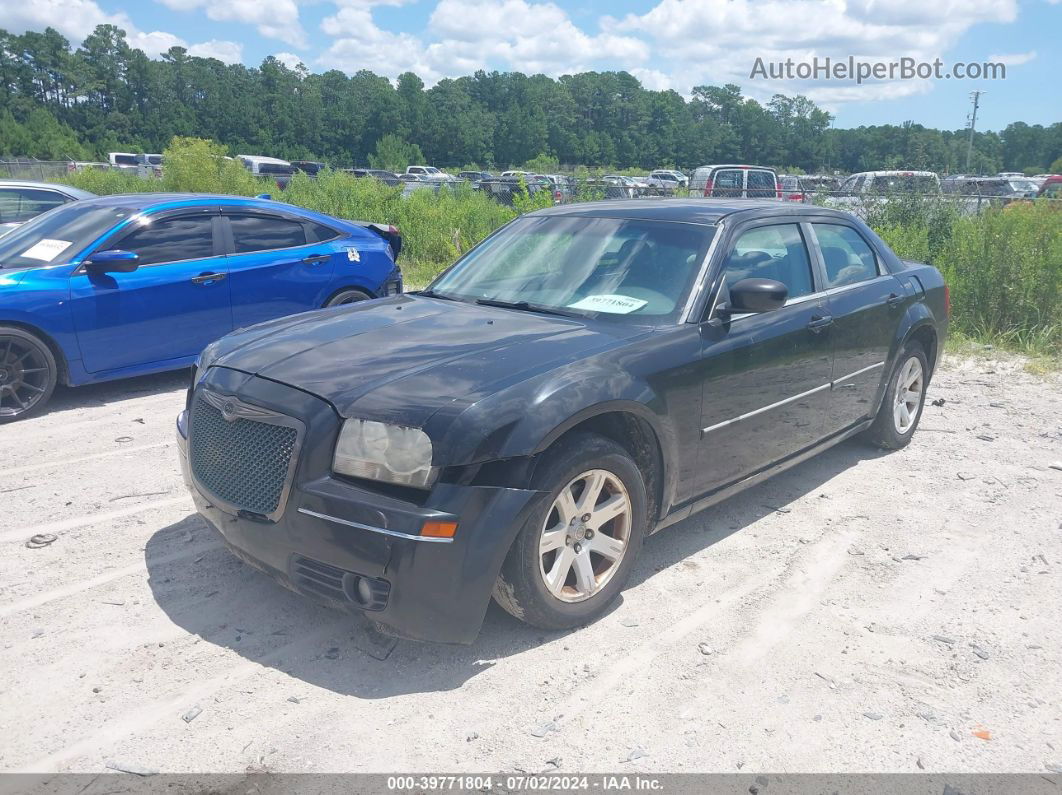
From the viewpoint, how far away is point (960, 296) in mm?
9875

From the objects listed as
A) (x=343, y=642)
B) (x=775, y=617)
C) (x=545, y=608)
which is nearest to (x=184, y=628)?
(x=343, y=642)

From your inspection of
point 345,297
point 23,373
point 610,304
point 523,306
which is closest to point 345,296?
point 345,297

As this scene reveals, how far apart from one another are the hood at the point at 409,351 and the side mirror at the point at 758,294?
529mm

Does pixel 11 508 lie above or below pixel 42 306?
below

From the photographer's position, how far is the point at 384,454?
3164mm

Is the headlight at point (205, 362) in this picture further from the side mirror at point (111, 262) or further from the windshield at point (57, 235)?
the windshield at point (57, 235)

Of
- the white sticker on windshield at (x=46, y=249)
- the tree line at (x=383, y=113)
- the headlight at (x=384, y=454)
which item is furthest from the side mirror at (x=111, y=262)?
the tree line at (x=383, y=113)

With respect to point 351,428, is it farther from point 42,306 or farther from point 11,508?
point 42,306

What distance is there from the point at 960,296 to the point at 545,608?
827 centimetres

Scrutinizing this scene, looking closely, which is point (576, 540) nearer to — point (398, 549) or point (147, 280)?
point (398, 549)

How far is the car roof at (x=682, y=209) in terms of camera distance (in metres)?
4.66

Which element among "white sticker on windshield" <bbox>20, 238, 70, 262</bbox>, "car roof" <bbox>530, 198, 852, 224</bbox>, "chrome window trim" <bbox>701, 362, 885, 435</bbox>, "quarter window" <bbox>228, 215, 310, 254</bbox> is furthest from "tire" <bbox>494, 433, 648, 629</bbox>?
"white sticker on windshield" <bbox>20, 238, 70, 262</bbox>

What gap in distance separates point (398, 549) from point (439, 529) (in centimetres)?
16

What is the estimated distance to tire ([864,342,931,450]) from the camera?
593cm
